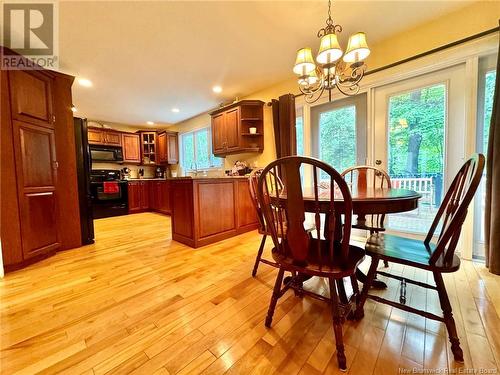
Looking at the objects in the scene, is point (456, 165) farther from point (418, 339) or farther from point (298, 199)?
point (298, 199)

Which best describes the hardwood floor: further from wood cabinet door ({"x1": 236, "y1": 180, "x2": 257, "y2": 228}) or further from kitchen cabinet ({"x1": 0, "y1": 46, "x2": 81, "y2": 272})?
wood cabinet door ({"x1": 236, "y1": 180, "x2": 257, "y2": 228})

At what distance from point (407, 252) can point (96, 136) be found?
20.1 ft

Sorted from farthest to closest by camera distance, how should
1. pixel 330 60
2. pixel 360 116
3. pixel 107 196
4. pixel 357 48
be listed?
pixel 107 196 → pixel 360 116 → pixel 330 60 → pixel 357 48

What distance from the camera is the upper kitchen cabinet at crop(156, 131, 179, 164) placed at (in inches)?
219

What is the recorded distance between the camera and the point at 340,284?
4.48 feet

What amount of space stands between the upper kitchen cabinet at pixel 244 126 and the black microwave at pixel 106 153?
128 inches

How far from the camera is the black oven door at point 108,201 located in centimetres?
459

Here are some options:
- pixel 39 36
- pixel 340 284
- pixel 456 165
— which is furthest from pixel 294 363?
pixel 39 36

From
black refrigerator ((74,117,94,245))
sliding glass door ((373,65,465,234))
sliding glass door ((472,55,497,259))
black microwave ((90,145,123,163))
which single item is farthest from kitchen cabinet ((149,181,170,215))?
sliding glass door ((472,55,497,259))

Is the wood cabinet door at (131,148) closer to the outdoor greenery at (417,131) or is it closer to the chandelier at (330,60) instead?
the chandelier at (330,60)

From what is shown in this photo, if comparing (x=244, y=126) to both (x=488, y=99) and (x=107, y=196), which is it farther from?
(x=107, y=196)

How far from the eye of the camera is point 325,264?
1022 mm

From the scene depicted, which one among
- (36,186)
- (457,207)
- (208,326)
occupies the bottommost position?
(208,326)

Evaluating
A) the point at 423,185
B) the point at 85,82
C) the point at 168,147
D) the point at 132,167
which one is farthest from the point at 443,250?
the point at 132,167
